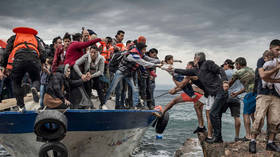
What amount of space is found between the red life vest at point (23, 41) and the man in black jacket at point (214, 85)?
4218 mm

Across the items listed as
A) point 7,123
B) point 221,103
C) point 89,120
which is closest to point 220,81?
point 221,103

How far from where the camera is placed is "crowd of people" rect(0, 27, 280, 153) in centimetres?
530

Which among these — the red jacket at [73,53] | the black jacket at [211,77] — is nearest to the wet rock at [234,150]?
the black jacket at [211,77]

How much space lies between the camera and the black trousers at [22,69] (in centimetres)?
519

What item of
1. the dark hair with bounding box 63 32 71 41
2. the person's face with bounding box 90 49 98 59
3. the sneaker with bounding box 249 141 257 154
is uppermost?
the dark hair with bounding box 63 32 71 41

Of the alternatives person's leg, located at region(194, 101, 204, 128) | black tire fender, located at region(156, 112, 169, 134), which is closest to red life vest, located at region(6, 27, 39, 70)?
black tire fender, located at region(156, 112, 169, 134)

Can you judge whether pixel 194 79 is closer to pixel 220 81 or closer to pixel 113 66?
pixel 220 81

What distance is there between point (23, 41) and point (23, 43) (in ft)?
0.19

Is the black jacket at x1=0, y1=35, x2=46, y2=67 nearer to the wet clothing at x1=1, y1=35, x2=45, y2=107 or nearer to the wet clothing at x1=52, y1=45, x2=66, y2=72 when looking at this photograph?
the wet clothing at x1=1, y1=35, x2=45, y2=107

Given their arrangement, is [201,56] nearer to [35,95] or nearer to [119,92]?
[119,92]

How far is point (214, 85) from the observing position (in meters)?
6.62

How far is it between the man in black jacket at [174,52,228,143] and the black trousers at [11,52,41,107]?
13.7ft

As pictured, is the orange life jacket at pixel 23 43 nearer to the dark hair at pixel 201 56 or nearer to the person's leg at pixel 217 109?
the dark hair at pixel 201 56

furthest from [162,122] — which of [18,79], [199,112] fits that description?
[18,79]
